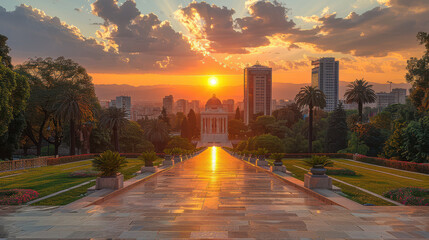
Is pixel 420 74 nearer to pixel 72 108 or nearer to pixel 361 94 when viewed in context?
pixel 361 94

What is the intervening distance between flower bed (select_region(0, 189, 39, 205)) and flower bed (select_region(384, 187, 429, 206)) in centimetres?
1704

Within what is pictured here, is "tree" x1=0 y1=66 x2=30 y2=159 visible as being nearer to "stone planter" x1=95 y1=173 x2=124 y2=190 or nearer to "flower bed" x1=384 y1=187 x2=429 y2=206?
"stone planter" x1=95 y1=173 x2=124 y2=190

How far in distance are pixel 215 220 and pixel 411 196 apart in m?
9.62

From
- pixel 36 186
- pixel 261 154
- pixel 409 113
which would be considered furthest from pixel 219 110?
pixel 36 186

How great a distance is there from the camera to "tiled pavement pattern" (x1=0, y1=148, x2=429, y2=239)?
9.50m

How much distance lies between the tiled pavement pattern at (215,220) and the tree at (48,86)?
40836mm

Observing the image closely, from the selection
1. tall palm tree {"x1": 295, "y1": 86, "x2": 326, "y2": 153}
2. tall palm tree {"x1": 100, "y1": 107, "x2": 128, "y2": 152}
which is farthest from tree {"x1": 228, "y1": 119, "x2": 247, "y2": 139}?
tall palm tree {"x1": 100, "y1": 107, "x2": 128, "y2": 152}

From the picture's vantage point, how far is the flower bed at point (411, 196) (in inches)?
558

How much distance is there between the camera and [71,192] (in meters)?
17.7

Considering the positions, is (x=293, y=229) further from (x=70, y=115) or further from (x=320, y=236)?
(x=70, y=115)

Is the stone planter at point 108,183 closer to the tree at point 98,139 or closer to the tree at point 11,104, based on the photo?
the tree at point 11,104

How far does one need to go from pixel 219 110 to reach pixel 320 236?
554ft

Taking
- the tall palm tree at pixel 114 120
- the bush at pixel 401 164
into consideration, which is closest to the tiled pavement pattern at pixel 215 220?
the bush at pixel 401 164

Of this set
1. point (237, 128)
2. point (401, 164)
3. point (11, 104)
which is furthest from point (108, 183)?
point (237, 128)
